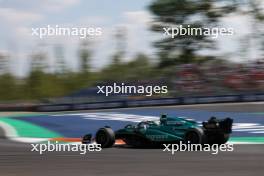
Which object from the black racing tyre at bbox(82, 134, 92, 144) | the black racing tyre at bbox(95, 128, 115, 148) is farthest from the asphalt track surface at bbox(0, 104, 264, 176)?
the black racing tyre at bbox(82, 134, 92, 144)

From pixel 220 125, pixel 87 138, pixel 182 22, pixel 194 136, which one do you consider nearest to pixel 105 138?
pixel 87 138

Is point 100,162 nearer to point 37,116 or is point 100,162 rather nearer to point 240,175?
point 240,175

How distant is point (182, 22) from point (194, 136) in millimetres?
22691

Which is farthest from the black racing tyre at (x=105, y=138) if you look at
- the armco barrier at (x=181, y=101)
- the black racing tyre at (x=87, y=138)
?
the armco barrier at (x=181, y=101)

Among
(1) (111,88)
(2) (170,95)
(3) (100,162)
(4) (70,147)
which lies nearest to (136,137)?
(4) (70,147)

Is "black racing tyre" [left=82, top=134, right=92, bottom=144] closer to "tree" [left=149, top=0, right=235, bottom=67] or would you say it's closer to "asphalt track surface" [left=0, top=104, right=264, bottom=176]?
"asphalt track surface" [left=0, top=104, right=264, bottom=176]

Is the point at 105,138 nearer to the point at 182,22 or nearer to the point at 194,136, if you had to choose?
the point at 194,136

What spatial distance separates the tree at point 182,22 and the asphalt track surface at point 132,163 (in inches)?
845

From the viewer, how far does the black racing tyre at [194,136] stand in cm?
1131

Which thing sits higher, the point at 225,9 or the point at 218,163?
the point at 225,9

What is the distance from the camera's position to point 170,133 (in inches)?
468

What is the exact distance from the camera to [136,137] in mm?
12453

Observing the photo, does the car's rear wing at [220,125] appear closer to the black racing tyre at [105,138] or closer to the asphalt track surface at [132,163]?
the asphalt track surface at [132,163]

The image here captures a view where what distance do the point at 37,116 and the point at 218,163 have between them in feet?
36.9
